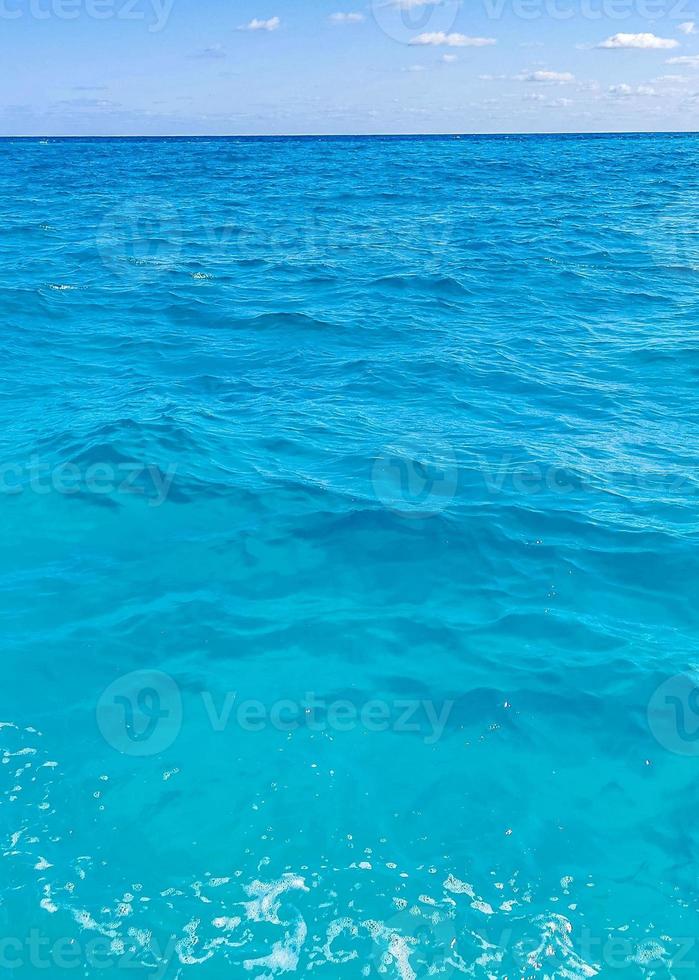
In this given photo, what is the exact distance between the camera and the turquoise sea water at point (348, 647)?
6.70m

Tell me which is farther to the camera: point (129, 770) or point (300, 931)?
point (129, 770)

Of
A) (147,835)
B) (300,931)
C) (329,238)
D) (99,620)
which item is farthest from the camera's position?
(329,238)

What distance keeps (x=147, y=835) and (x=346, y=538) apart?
209 inches

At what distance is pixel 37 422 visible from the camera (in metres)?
15.1

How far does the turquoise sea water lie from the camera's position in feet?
22.0

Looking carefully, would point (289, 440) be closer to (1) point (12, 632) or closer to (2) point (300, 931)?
(1) point (12, 632)

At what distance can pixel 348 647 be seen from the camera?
9742mm

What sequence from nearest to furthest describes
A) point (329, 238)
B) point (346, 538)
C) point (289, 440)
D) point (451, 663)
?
point (451, 663) → point (346, 538) → point (289, 440) → point (329, 238)

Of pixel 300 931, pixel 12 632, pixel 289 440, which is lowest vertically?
pixel 300 931

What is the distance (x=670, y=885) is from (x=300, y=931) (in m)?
3.24

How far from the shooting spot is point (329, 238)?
33875mm

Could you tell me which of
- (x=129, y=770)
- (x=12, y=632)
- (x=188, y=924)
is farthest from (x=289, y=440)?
(x=188, y=924)

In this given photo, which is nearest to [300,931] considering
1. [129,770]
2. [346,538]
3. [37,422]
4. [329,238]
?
[129,770]

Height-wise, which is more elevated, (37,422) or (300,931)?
(37,422)
